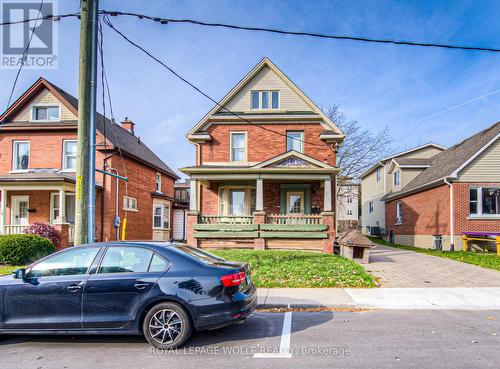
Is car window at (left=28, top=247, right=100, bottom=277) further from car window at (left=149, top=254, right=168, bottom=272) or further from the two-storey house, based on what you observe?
the two-storey house

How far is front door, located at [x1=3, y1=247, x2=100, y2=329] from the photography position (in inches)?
195

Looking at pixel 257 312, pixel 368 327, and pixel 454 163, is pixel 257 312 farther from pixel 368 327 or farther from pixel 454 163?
A: pixel 454 163

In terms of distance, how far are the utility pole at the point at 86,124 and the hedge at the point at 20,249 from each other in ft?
26.7

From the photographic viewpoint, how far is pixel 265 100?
18766mm

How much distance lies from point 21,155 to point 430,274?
68.5ft

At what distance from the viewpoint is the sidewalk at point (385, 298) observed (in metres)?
7.13

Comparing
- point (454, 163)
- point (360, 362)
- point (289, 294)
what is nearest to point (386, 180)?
point (454, 163)

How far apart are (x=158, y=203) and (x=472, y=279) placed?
19554 millimetres

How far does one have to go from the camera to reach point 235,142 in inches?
735

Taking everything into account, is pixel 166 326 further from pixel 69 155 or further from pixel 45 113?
pixel 45 113

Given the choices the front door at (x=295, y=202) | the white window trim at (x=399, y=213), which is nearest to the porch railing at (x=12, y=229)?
the front door at (x=295, y=202)

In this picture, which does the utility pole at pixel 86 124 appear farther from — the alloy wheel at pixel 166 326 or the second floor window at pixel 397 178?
the second floor window at pixel 397 178

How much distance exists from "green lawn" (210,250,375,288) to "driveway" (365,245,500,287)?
2.58ft

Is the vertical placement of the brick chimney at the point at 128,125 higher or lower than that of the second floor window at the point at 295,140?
higher
